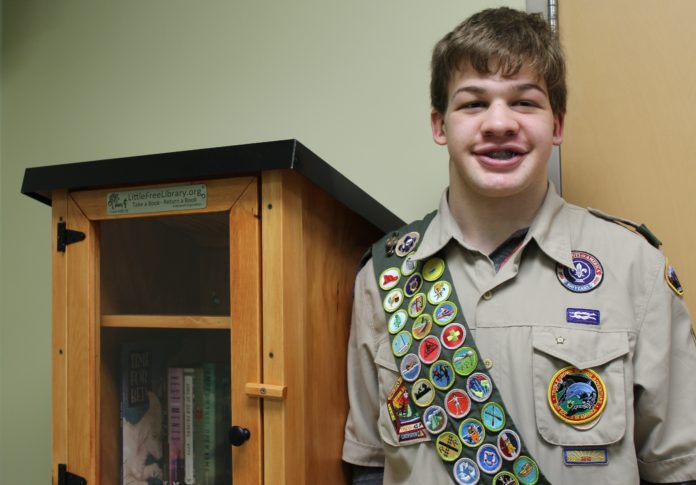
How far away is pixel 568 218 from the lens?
3.44 feet

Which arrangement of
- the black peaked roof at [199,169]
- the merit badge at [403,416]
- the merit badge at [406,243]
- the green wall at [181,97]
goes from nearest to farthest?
the black peaked roof at [199,169] < the merit badge at [403,416] < the merit badge at [406,243] < the green wall at [181,97]

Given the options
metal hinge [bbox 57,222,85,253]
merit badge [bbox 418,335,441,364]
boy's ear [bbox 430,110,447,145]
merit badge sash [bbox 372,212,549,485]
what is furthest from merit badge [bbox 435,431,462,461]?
metal hinge [bbox 57,222,85,253]

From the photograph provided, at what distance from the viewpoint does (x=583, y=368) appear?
0.93 m

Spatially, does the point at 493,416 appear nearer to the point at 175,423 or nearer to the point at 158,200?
the point at 175,423

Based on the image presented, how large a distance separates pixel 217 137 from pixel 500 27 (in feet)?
2.67

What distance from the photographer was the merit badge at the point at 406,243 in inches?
44.0

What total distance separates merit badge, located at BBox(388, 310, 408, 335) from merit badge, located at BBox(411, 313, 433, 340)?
0.07 ft

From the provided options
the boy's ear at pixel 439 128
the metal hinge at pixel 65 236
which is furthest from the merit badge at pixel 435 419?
the metal hinge at pixel 65 236

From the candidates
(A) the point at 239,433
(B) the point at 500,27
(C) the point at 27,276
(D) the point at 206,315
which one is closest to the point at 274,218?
(D) the point at 206,315

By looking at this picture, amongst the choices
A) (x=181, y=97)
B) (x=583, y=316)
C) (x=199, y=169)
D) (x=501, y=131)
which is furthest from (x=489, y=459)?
(x=181, y=97)

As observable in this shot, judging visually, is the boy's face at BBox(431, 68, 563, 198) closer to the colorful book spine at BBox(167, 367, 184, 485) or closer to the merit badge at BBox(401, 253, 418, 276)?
the merit badge at BBox(401, 253, 418, 276)

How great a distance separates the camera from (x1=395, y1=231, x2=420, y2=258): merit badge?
3.67 feet

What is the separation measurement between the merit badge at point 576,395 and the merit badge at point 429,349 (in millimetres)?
176

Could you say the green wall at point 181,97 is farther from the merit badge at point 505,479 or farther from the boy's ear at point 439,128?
the merit badge at point 505,479
